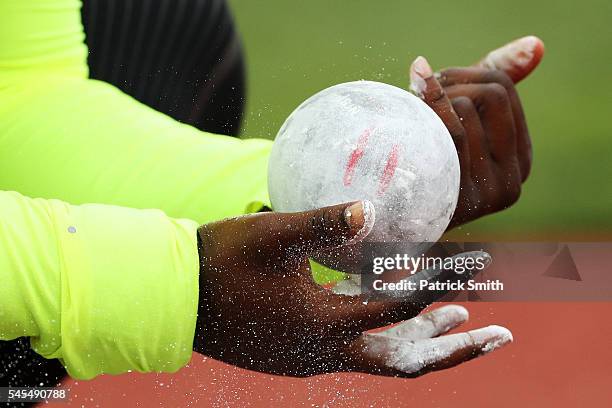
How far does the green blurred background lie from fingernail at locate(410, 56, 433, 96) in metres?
1.57

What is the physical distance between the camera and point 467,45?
2.64 meters

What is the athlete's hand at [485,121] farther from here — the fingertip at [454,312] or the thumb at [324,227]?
the thumb at [324,227]

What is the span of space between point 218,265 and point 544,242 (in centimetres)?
177

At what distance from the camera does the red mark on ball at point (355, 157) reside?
0.74m

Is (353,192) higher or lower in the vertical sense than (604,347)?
higher

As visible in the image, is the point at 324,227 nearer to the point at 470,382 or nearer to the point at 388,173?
the point at 388,173

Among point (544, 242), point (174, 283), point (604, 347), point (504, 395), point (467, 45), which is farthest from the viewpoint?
point (467, 45)

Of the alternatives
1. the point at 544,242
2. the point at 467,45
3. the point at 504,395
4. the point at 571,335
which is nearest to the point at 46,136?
the point at 504,395

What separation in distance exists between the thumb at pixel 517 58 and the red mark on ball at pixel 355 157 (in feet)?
0.97

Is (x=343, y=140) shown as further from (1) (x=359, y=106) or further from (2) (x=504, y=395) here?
(2) (x=504, y=395)

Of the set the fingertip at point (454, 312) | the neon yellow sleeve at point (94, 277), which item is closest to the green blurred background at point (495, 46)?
the fingertip at point (454, 312)

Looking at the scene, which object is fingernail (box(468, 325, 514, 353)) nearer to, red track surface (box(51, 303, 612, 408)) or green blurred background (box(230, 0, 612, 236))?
red track surface (box(51, 303, 612, 408))

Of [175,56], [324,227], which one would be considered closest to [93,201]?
[175,56]

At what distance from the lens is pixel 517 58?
1006mm
